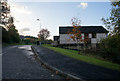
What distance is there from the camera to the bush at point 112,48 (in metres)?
8.56

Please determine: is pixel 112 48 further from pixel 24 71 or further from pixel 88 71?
pixel 24 71

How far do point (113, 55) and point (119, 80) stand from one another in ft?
19.0

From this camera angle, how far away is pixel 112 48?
900cm

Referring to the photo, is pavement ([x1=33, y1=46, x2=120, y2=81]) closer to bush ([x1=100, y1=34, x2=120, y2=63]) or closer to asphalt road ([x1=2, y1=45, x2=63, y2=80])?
asphalt road ([x1=2, y1=45, x2=63, y2=80])

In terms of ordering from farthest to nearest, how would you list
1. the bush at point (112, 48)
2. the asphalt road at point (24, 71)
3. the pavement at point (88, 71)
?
1. the bush at point (112, 48)
2. the asphalt road at point (24, 71)
3. the pavement at point (88, 71)

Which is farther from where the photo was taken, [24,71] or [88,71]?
[24,71]

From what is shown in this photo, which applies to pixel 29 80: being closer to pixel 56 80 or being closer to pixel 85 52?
pixel 56 80

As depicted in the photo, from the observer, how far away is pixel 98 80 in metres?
4.11

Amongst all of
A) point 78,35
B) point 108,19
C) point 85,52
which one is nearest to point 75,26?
point 78,35

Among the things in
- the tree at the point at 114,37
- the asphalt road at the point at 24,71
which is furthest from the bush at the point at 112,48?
the asphalt road at the point at 24,71

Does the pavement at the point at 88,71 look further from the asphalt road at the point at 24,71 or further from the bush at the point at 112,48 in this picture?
the bush at the point at 112,48

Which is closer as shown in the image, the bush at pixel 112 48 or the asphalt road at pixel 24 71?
the asphalt road at pixel 24 71

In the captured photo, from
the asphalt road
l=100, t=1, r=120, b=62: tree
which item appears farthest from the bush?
the asphalt road

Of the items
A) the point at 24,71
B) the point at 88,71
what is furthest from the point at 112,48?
the point at 24,71
